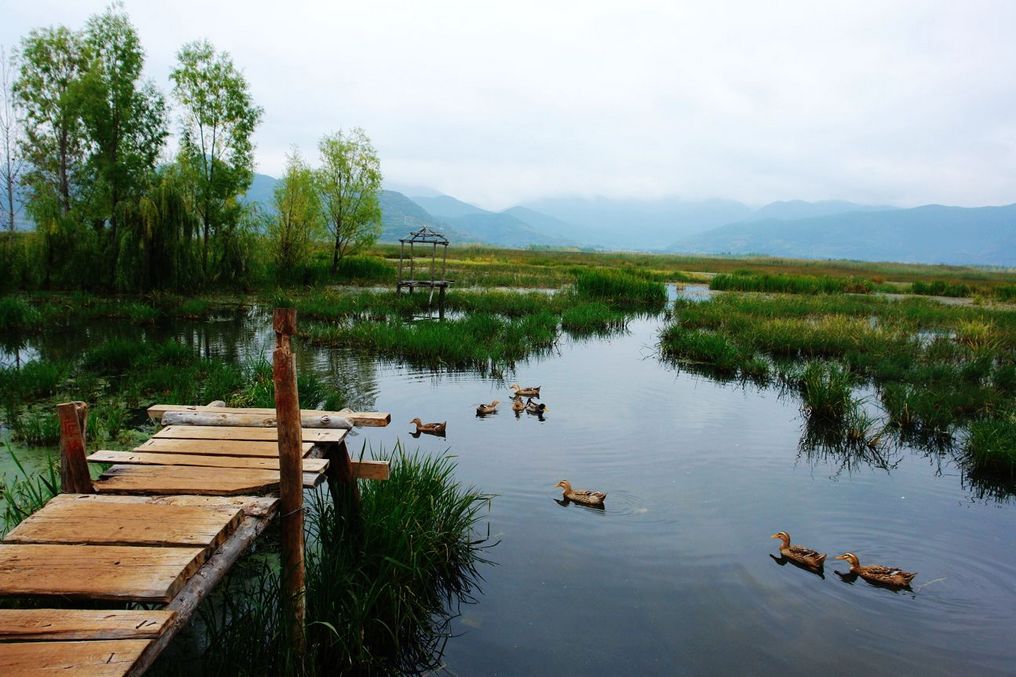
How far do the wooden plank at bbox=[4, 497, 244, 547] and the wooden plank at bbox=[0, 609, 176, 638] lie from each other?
48cm

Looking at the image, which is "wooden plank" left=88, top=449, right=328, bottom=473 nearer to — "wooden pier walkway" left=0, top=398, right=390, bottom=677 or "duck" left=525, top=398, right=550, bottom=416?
"wooden pier walkway" left=0, top=398, right=390, bottom=677

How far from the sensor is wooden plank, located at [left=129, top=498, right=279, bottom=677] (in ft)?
7.41

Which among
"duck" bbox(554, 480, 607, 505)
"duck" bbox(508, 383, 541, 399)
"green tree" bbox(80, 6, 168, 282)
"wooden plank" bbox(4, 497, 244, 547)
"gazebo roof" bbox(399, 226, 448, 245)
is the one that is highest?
"green tree" bbox(80, 6, 168, 282)

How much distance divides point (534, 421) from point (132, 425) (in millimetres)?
5239

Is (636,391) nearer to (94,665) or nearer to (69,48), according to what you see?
(94,665)

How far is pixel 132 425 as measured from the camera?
768 centimetres

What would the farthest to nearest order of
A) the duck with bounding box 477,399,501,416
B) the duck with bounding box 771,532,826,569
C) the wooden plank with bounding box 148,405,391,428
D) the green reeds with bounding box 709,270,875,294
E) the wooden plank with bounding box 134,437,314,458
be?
the green reeds with bounding box 709,270,875,294, the duck with bounding box 477,399,501,416, the duck with bounding box 771,532,826,569, the wooden plank with bounding box 148,405,391,428, the wooden plank with bounding box 134,437,314,458

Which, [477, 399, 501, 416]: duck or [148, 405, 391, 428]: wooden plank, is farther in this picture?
[477, 399, 501, 416]: duck

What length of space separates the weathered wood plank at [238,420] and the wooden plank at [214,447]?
1.10ft

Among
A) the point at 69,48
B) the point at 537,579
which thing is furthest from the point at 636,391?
Result: the point at 69,48

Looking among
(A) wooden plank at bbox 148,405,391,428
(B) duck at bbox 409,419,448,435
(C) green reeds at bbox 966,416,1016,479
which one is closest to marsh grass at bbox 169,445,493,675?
(A) wooden plank at bbox 148,405,391,428

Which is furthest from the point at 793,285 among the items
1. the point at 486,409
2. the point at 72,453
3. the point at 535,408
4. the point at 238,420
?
the point at 72,453

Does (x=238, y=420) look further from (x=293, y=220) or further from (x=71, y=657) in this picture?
(x=293, y=220)

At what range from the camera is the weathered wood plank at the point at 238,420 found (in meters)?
4.55
